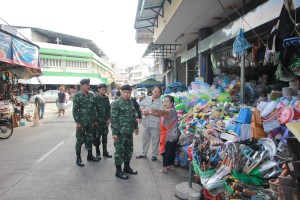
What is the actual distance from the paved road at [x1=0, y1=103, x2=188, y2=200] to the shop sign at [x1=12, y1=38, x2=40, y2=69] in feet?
14.5

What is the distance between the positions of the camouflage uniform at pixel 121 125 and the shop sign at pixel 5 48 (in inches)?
247

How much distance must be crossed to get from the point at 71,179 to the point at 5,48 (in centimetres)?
669

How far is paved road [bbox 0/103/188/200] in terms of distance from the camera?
177 inches

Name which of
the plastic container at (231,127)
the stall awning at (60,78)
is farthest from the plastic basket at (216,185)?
the stall awning at (60,78)

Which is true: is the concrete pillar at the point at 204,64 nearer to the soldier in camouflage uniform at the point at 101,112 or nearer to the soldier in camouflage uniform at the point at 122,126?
the soldier in camouflage uniform at the point at 101,112

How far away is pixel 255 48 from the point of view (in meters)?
7.29

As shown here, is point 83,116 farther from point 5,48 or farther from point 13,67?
point 13,67

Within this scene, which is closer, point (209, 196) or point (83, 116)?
point (209, 196)

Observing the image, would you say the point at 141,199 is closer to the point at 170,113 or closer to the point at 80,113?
the point at 170,113

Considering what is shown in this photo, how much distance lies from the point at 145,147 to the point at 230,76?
13.9ft

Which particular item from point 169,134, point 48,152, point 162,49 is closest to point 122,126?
point 169,134

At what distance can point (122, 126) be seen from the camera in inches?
203

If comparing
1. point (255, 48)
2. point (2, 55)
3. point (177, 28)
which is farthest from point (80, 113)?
point (177, 28)

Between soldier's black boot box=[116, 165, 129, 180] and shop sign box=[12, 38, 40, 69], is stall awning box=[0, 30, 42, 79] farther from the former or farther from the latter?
soldier's black boot box=[116, 165, 129, 180]
